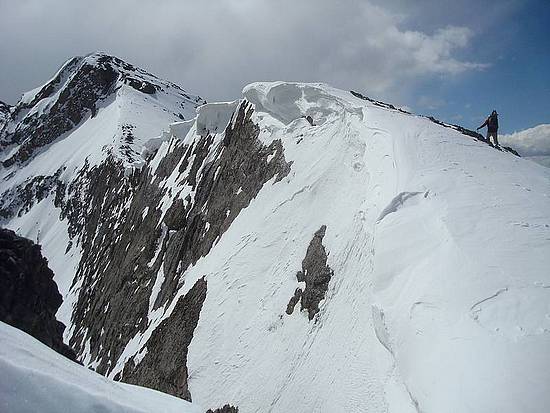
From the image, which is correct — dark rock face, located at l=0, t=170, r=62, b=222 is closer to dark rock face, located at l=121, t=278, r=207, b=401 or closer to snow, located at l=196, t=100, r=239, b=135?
snow, located at l=196, t=100, r=239, b=135

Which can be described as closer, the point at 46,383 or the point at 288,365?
the point at 46,383

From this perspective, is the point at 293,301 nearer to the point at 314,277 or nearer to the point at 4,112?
the point at 314,277

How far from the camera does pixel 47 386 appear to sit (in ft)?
9.24

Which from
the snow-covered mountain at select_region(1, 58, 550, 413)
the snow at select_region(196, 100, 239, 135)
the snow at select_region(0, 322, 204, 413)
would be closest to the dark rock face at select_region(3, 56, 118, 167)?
the snow at select_region(196, 100, 239, 135)

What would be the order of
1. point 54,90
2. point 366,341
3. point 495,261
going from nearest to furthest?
point 495,261
point 366,341
point 54,90

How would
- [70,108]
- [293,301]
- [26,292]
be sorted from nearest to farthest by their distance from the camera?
[293,301], [26,292], [70,108]

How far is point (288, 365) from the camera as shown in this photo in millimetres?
8305

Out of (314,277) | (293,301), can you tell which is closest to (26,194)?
(293,301)

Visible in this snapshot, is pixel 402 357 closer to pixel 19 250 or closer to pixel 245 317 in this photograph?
pixel 245 317

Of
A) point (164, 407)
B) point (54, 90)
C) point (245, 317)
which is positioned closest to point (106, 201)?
point (245, 317)

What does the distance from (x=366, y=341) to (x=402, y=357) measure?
1.78m

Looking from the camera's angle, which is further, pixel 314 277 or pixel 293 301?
pixel 293 301

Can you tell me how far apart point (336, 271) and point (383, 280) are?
263cm

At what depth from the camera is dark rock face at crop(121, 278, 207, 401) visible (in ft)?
37.8
